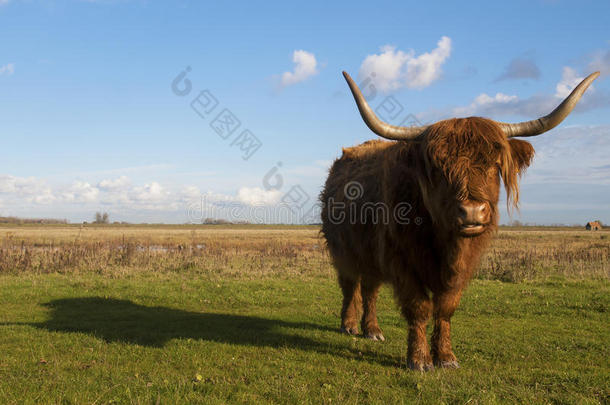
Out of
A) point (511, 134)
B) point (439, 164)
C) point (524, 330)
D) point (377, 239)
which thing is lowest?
point (524, 330)

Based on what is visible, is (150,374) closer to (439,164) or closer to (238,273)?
(439,164)

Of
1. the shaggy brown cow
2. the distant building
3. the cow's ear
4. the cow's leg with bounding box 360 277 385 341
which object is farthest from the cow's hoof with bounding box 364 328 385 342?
the distant building

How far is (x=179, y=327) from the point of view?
786 cm

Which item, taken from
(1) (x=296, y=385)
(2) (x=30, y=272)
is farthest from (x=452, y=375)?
(2) (x=30, y=272)

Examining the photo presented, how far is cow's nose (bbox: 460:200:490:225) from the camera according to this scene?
3898 millimetres

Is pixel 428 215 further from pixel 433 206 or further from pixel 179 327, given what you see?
pixel 179 327

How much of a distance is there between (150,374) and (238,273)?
34.1 ft

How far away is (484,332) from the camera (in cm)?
743

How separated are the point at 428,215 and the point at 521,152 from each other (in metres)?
1.18

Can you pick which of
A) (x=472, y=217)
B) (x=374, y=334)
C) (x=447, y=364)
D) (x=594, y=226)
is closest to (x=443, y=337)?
(x=447, y=364)

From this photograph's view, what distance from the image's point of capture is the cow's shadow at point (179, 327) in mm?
6645

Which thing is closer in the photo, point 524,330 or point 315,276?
point 524,330

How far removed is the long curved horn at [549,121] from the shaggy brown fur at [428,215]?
0.13 meters

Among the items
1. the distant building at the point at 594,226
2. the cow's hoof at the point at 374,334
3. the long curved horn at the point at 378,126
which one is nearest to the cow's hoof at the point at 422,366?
the cow's hoof at the point at 374,334
